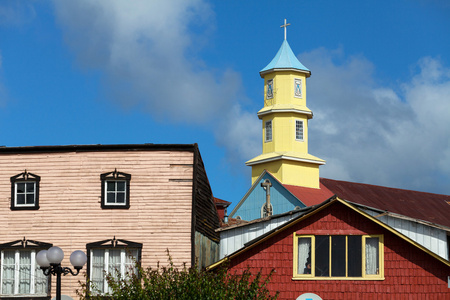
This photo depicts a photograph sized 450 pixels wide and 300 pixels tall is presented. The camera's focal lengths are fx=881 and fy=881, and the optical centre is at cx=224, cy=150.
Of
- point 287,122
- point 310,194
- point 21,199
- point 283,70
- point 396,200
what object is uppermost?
point 283,70

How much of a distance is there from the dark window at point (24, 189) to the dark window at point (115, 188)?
7.96ft

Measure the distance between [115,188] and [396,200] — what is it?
39.1m

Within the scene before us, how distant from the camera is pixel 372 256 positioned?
2791 centimetres

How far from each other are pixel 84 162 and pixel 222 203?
1330 cm

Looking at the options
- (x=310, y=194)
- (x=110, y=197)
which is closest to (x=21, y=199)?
(x=110, y=197)

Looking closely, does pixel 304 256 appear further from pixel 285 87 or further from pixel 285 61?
pixel 285 61

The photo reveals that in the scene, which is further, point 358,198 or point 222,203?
point 358,198

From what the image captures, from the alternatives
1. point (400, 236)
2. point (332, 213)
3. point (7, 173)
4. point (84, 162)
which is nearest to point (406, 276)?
point (400, 236)

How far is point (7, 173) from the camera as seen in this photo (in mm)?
31438

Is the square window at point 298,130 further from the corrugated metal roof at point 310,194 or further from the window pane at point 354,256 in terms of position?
the window pane at point 354,256

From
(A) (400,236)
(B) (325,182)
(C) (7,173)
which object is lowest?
(A) (400,236)

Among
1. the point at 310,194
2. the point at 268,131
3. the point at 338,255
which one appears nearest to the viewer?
the point at 338,255

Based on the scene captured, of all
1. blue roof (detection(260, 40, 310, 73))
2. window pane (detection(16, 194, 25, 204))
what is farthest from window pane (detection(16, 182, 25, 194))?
blue roof (detection(260, 40, 310, 73))

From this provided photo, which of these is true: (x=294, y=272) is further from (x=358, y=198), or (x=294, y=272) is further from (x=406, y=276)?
(x=358, y=198)
